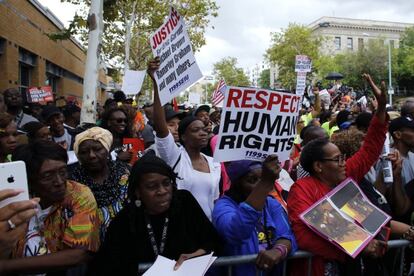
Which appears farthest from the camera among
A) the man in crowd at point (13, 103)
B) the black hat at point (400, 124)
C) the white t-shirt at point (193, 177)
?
the man in crowd at point (13, 103)

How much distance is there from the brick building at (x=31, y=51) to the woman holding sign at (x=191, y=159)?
8.24 m

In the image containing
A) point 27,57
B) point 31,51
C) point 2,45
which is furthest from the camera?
point 31,51

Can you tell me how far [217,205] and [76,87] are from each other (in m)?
29.6

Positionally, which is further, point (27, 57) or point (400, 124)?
point (27, 57)

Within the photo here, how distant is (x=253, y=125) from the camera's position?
9.18ft

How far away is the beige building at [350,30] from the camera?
248ft

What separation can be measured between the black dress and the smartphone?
0.75 meters

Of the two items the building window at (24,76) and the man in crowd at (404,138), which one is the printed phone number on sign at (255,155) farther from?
the building window at (24,76)

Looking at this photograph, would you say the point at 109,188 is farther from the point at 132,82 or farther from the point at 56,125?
the point at 132,82

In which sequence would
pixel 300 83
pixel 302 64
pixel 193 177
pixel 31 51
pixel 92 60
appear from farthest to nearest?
pixel 31 51
pixel 302 64
pixel 92 60
pixel 300 83
pixel 193 177

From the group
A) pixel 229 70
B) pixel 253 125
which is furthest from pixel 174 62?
pixel 229 70

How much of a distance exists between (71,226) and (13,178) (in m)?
0.63

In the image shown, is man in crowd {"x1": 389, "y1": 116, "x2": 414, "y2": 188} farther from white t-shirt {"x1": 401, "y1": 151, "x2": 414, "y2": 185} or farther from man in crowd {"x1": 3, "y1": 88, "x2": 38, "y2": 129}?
man in crowd {"x1": 3, "y1": 88, "x2": 38, "y2": 129}

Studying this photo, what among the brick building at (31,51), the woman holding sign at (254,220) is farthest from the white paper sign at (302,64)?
the woman holding sign at (254,220)
